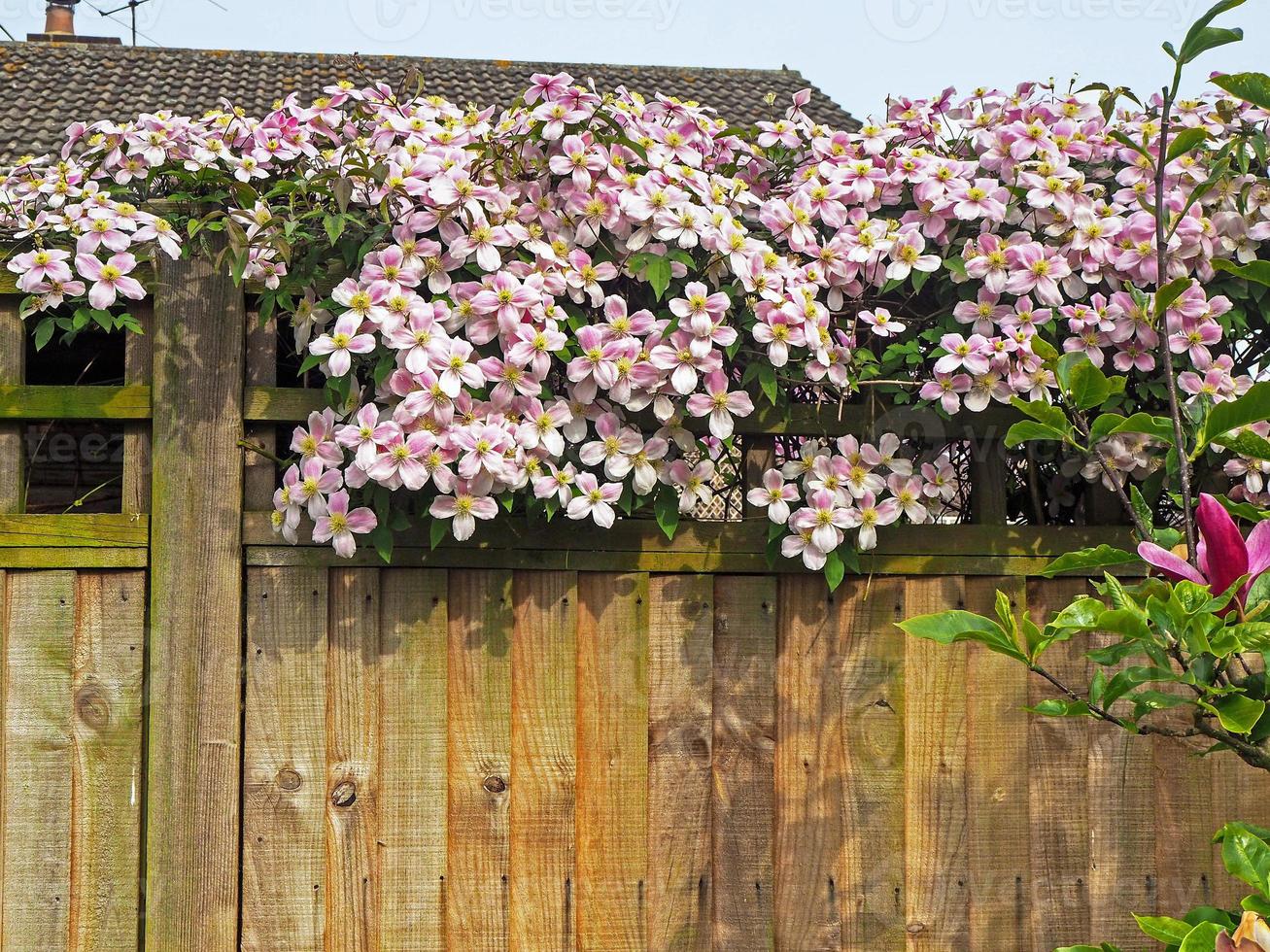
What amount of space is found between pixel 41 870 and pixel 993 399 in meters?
1.72

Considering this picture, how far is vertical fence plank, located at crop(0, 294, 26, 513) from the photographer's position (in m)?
1.71

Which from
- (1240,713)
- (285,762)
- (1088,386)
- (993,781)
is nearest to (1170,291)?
(1088,386)

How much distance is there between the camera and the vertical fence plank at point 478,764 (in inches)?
69.7

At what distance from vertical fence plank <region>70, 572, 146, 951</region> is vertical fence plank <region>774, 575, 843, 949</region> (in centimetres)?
105

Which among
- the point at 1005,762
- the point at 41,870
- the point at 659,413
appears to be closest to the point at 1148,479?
the point at 1005,762

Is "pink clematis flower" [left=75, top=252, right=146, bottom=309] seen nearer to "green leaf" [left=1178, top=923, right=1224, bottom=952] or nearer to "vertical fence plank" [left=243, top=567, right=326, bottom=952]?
"vertical fence plank" [left=243, top=567, right=326, bottom=952]

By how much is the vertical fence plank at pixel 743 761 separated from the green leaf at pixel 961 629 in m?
0.66

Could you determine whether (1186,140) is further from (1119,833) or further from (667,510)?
(1119,833)

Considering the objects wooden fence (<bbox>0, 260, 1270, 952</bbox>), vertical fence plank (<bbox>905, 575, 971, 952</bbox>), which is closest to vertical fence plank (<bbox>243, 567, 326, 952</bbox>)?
wooden fence (<bbox>0, 260, 1270, 952</bbox>)

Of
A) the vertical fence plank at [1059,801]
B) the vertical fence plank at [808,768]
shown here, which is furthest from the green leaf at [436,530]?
the vertical fence plank at [1059,801]

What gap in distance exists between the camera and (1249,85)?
1.31 metres

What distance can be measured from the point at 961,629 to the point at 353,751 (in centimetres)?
105

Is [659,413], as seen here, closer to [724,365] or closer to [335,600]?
[724,365]

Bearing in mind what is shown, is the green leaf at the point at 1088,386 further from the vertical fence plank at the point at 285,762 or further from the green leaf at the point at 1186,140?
the vertical fence plank at the point at 285,762
